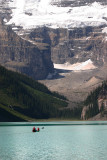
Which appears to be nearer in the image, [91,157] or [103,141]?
[91,157]

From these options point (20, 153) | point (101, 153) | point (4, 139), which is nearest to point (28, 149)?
point (20, 153)

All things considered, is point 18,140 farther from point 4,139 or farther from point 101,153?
point 101,153

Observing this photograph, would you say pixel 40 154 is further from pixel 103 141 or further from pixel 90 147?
pixel 103 141

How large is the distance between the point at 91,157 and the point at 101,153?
23.3 ft

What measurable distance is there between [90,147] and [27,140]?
32.1 meters

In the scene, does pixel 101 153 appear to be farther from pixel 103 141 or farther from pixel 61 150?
pixel 103 141

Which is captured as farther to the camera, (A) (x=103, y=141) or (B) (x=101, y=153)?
(A) (x=103, y=141)

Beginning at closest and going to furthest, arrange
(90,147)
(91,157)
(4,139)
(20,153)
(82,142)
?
(91,157), (20,153), (90,147), (82,142), (4,139)

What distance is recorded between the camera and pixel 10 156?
13825cm

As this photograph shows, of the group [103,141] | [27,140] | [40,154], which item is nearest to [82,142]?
[103,141]

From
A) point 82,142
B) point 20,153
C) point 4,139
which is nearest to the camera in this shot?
point 20,153

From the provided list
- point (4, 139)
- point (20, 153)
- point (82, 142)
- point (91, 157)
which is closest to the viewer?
point (91, 157)

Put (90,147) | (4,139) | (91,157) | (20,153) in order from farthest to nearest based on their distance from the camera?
(4,139)
(90,147)
(20,153)
(91,157)

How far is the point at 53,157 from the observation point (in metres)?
136
